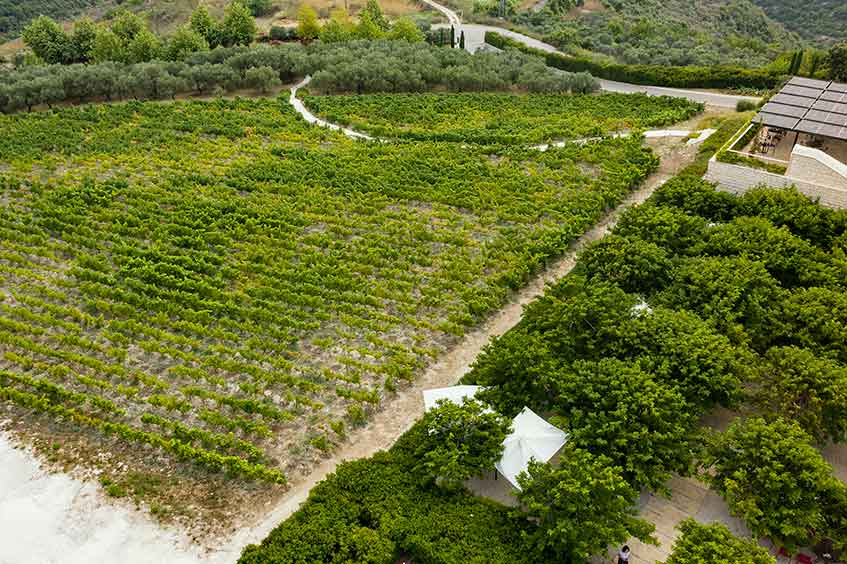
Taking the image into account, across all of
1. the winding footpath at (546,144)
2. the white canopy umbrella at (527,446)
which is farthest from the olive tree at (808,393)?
the winding footpath at (546,144)

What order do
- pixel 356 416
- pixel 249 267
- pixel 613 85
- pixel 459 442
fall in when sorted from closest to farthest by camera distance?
1. pixel 459 442
2. pixel 356 416
3. pixel 249 267
4. pixel 613 85

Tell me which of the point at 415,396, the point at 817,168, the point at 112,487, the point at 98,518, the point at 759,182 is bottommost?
the point at 98,518

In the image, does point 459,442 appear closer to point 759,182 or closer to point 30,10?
point 759,182

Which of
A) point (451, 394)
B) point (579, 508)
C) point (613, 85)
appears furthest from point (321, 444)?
point (613, 85)

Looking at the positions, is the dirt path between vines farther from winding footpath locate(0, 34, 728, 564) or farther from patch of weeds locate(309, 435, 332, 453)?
patch of weeds locate(309, 435, 332, 453)

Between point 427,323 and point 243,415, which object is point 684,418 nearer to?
point 427,323

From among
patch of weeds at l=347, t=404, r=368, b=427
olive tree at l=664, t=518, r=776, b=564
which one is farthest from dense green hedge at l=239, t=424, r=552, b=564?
olive tree at l=664, t=518, r=776, b=564
